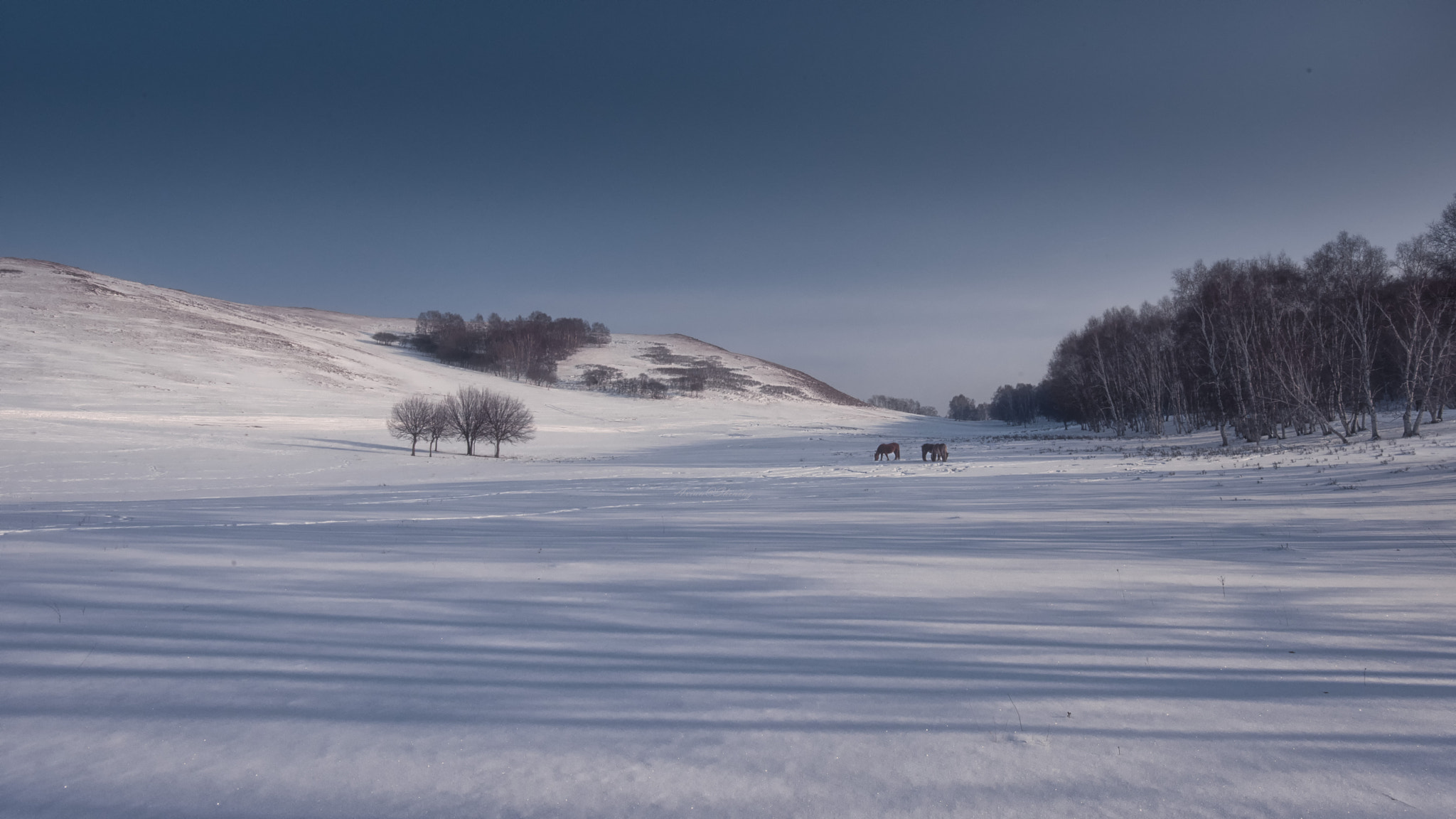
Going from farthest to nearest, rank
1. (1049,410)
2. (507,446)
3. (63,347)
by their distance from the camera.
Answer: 1. (1049,410)
2. (63,347)
3. (507,446)

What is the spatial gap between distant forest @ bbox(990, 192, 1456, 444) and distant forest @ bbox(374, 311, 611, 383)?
286 ft

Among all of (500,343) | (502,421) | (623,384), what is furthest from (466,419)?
(500,343)

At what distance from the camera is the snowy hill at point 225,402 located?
28219 mm

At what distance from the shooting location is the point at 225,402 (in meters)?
51.3

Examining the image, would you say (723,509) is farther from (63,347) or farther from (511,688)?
(63,347)

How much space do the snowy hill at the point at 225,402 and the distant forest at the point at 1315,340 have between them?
36273 millimetres

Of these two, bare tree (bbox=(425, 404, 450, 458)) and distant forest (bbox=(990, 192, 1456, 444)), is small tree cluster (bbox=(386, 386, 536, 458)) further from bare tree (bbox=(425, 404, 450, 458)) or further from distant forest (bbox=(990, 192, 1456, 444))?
distant forest (bbox=(990, 192, 1456, 444))

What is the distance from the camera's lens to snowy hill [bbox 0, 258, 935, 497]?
28.2 m

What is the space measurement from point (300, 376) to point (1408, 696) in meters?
79.5

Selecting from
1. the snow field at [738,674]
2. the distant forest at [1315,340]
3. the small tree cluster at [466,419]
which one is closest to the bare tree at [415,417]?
the small tree cluster at [466,419]

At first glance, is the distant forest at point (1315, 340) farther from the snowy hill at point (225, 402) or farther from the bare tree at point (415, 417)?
the bare tree at point (415, 417)

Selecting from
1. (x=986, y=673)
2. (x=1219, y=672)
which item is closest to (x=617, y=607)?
(x=986, y=673)

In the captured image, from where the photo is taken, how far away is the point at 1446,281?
23.2 meters

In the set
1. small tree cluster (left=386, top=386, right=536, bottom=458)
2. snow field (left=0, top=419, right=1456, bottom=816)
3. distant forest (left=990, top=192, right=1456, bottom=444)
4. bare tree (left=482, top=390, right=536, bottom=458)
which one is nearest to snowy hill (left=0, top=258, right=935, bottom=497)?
small tree cluster (left=386, top=386, right=536, bottom=458)
